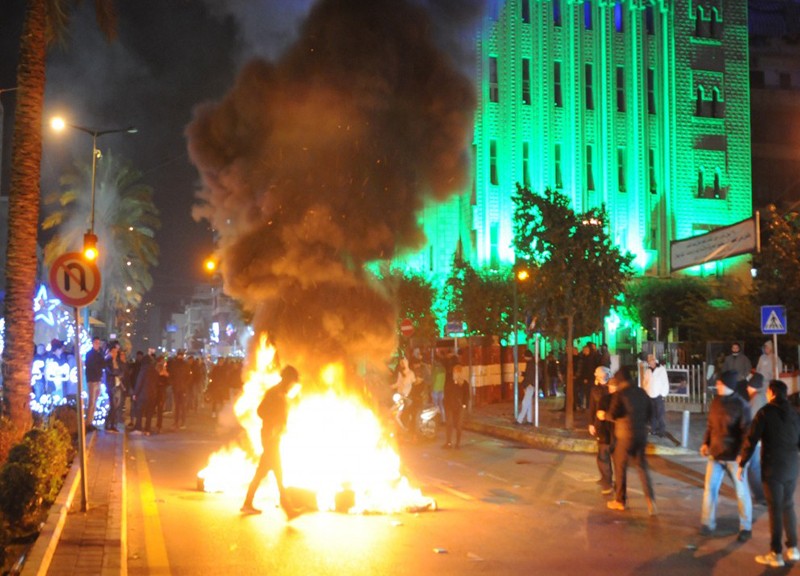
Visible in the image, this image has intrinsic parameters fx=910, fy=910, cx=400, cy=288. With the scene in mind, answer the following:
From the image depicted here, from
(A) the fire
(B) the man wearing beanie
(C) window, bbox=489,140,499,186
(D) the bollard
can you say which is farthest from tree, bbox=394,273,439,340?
(B) the man wearing beanie

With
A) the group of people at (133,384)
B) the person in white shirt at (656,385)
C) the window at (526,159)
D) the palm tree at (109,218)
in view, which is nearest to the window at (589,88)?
the window at (526,159)

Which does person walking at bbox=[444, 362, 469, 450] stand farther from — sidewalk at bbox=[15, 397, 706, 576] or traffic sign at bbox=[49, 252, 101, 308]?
traffic sign at bbox=[49, 252, 101, 308]

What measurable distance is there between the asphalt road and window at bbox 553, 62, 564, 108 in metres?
35.7

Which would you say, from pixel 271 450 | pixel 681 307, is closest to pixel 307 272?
pixel 271 450

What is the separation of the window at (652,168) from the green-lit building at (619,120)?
0.07 metres

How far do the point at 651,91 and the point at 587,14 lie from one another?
5313mm

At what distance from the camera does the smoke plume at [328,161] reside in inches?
478

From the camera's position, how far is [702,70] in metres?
48.7

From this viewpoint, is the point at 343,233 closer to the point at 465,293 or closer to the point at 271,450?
the point at 271,450

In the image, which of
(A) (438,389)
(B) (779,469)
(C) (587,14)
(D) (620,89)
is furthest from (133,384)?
(C) (587,14)

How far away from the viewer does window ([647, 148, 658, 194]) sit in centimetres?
4797

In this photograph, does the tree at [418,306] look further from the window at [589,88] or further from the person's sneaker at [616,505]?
the person's sneaker at [616,505]

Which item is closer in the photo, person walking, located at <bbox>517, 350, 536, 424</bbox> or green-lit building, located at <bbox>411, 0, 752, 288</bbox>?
person walking, located at <bbox>517, 350, 536, 424</bbox>

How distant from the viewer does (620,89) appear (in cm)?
4822
